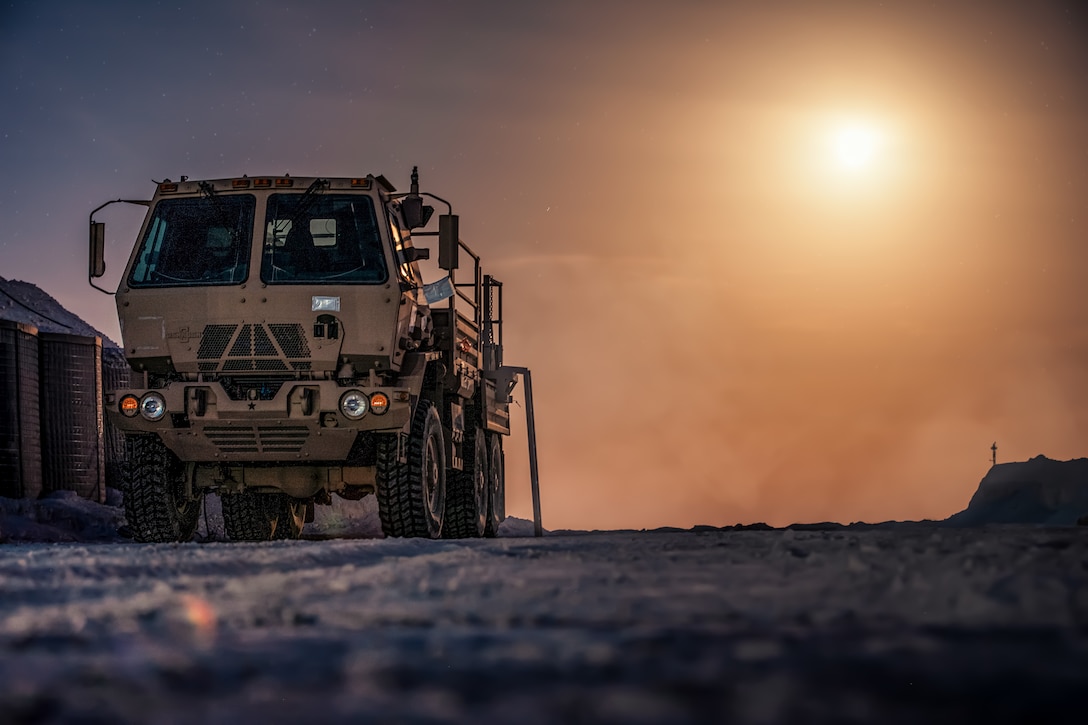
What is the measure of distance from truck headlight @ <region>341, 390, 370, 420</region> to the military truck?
0.5 inches

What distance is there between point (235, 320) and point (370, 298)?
1256mm

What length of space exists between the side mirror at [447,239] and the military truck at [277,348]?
0.05 feet

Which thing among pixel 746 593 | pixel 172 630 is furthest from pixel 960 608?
pixel 172 630

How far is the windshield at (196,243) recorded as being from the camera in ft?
40.4

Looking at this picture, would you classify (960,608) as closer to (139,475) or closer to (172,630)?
(172,630)

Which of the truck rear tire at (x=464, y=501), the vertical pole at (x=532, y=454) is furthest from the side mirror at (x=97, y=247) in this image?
the vertical pole at (x=532, y=454)

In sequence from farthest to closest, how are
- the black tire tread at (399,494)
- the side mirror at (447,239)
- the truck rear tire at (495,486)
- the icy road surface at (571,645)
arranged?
the truck rear tire at (495,486) < the side mirror at (447,239) < the black tire tread at (399,494) < the icy road surface at (571,645)

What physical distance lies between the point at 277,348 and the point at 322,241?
1149 mm

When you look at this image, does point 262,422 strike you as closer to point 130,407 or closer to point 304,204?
point 130,407

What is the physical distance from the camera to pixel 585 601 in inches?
139

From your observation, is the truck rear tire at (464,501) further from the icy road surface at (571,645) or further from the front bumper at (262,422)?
the icy road surface at (571,645)

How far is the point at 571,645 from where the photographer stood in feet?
8.36

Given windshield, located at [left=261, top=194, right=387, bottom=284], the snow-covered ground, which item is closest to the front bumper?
windshield, located at [left=261, top=194, right=387, bottom=284]

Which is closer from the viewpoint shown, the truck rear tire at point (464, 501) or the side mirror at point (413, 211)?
the side mirror at point (413, 211)
